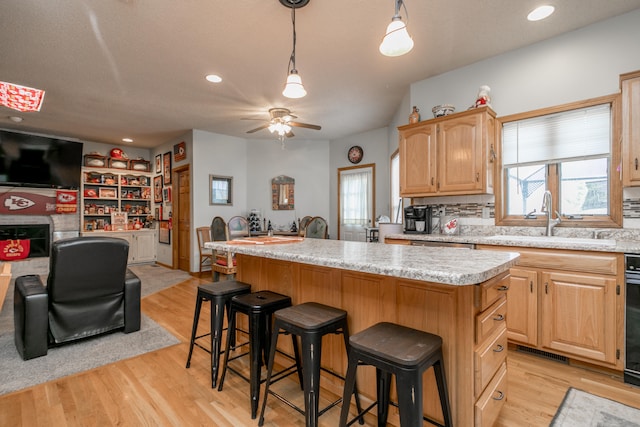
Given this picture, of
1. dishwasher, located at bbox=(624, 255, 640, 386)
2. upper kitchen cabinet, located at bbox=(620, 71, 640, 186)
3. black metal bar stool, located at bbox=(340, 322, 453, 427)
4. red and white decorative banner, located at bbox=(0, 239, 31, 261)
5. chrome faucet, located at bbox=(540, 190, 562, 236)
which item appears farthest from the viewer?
red and white decorative banner, located at bbox=(0, 239, 31, 261)

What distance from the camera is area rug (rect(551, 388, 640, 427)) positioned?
167 centimetres

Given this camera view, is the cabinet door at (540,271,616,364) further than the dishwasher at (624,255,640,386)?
Yes

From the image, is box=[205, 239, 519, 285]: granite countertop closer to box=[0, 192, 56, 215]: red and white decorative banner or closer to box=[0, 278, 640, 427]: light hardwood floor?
box=[0, 278, 640, 427]: light hardwood floor

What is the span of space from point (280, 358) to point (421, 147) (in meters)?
2.60

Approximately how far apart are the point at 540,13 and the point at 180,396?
3906mm

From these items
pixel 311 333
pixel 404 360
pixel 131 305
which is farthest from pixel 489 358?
pixel 131 305

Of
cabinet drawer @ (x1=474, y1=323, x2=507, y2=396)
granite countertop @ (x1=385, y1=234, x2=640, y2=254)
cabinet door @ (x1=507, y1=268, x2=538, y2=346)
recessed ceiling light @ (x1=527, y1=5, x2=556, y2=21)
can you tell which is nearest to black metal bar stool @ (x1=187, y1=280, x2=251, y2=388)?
cabinet drawer @ (x1=474, y1=323, x2=507, y2=396)

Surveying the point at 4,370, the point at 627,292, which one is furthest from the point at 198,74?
the point at 627,292

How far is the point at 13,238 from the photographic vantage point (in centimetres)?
561

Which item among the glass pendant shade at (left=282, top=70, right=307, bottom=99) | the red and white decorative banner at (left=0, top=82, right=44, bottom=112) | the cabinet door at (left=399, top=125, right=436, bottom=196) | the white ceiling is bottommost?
the cabinet door at (left=399, top=125, right=436, bottom=196)

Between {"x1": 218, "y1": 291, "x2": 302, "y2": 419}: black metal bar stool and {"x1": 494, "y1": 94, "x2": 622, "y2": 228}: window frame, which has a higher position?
{"x1": 494, "y1": 94, "x2": 622, "y2": 228}: window frame

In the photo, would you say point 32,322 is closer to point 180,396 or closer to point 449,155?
point 180,396

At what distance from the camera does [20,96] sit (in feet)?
12.3

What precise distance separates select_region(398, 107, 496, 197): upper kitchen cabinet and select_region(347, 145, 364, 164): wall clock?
8.04ft
